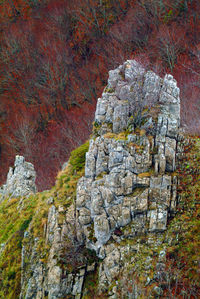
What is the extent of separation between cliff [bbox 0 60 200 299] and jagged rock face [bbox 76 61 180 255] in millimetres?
52

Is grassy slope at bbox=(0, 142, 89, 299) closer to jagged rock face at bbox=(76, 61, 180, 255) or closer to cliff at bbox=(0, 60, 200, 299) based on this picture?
cliff at bbox=(0, 60, 200, 299)

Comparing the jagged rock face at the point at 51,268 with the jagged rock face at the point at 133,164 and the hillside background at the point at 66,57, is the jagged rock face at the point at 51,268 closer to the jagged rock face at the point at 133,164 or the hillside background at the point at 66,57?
the jagged rock face at the point at 133,164

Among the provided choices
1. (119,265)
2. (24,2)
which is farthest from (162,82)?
(24,2)

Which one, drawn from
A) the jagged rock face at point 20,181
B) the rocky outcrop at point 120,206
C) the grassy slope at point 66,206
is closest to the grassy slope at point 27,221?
the grassy slope at point 66,206

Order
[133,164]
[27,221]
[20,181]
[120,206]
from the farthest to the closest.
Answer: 1. [20,181]
2. [27,221]
3. [133,164]
4. [120,206]

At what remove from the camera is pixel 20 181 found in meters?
26.1

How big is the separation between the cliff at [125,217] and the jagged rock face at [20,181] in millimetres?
6809

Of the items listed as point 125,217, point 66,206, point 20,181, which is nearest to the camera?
point 125,217

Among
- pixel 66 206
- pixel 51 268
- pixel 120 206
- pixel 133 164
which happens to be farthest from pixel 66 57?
pixel 51 268

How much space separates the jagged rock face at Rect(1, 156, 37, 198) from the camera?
25484 mm

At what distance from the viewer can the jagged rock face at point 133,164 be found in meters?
15.1

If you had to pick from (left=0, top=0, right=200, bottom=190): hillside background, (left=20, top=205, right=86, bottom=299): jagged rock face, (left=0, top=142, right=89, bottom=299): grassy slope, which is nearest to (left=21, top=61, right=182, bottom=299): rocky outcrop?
(left=20, top=205, right=86, bottom=299): jagged rock face

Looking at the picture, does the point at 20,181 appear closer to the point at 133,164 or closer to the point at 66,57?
the point at 133,164

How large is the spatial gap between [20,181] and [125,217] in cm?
1394
